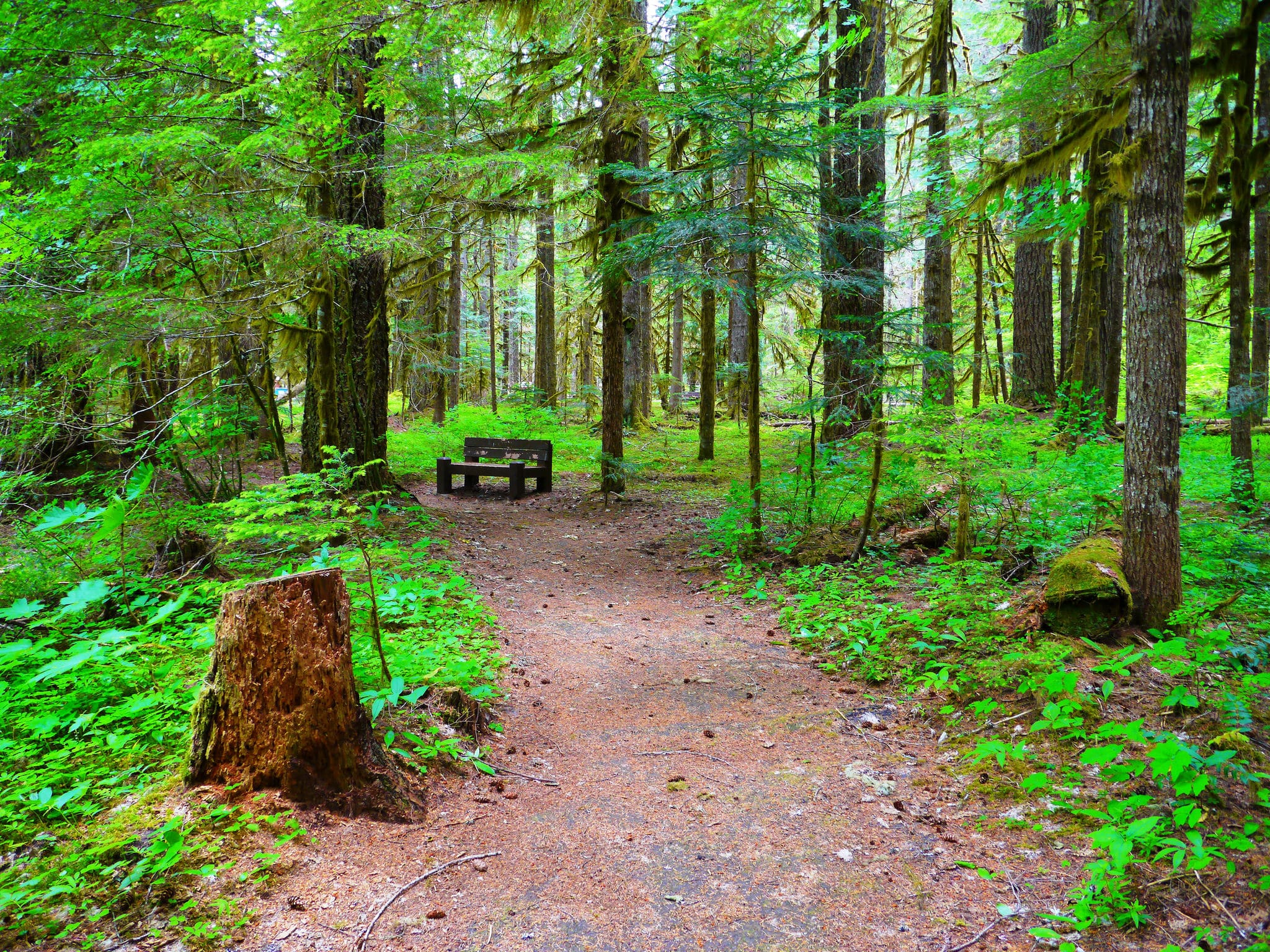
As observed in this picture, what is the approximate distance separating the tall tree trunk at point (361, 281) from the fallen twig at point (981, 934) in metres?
7.07

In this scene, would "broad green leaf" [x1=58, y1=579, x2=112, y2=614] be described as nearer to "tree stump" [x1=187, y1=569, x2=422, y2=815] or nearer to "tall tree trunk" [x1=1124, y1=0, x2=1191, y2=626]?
"tree stump" [x1=187, y1=569, x2=422, y2=815]

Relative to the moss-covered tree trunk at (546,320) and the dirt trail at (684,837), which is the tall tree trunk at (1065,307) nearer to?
the dirt trail at (684,837)

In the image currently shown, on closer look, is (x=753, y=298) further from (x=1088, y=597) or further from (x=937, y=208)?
(x=937, y=208)

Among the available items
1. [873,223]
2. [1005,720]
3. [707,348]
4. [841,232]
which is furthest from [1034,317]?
[1005,720]

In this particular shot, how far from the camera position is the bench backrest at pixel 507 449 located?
38.3 ft

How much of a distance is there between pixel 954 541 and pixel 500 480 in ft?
28.5

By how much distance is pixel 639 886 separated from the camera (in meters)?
2.71

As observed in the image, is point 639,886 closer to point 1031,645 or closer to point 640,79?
point 1031,645

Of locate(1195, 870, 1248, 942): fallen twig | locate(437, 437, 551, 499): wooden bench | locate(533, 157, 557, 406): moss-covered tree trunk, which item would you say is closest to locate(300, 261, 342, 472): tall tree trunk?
locate(437, 437, 551, 499): wooden bench

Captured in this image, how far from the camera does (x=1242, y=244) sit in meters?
5.90

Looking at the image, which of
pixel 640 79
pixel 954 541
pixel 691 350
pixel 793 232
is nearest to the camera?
pixel 954 541

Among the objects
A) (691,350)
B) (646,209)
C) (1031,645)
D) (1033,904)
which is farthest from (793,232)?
(691,350)

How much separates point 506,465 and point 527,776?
8.33m

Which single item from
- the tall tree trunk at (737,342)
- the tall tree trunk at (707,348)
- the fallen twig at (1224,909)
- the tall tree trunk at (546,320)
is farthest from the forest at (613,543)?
the tall tree trunk at (546,320)
